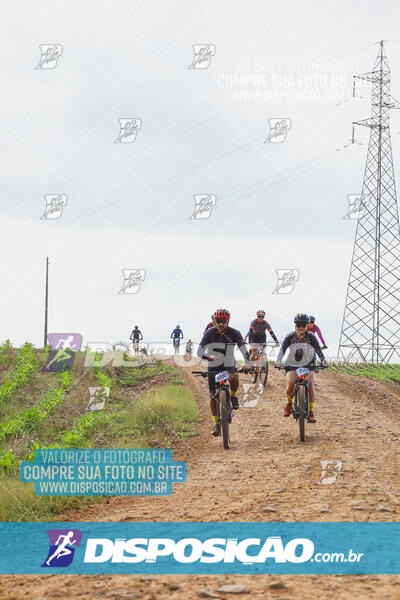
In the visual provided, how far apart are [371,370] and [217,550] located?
2338 centimetres

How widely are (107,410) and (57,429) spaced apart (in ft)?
5.36

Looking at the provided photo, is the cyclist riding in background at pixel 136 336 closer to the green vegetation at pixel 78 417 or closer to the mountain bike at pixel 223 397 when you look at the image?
the green vegetation at pixel 78 417

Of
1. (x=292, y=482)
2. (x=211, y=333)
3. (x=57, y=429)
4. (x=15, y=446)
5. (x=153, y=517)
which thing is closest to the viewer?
(x=153, y=517)

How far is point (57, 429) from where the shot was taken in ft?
61.5

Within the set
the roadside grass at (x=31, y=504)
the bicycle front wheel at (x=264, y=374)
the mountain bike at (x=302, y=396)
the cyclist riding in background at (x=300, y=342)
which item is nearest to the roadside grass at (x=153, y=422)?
the bicycle front wheel at (x=264, y=374)

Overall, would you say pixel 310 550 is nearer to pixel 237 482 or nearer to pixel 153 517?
pixel 153 517

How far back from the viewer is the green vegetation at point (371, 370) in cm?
2544

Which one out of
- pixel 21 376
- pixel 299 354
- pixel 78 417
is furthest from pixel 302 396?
pixel 21 376

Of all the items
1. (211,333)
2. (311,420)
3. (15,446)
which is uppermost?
(211,333)

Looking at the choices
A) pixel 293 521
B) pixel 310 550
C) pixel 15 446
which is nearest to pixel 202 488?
pixel 293 521

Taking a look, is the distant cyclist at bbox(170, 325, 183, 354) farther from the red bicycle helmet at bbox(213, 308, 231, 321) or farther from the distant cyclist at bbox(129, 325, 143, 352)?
the red bicycle helmet at bbox(213, 308, 231, 321)

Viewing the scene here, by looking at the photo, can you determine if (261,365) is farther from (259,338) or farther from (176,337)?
(176,337)

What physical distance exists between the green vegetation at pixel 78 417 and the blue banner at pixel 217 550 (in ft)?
7.03

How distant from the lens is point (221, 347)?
39.5 feet
